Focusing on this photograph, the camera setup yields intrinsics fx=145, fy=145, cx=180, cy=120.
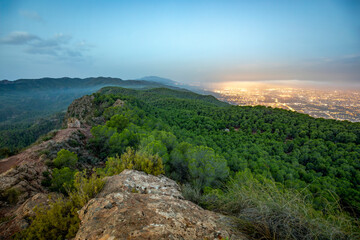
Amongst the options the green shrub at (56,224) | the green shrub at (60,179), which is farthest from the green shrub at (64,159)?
the green shrub at (56,224)

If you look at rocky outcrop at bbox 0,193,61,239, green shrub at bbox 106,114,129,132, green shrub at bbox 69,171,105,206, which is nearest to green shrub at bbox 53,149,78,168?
rocky outcrop at bbox 0,193,61,239

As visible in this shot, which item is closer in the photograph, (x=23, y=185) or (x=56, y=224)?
(x=56, y=224)

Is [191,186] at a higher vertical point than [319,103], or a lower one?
lower

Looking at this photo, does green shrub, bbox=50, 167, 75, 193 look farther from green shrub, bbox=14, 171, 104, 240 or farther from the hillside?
green shrub, bbox=14, 171, 104, 240

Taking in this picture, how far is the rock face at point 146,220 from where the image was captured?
241 cm

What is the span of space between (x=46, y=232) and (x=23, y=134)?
347ft

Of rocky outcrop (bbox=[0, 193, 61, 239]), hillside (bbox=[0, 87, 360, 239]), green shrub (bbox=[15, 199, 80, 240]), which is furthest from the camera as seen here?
rocky outcrop (bbox=[0, 193, 61, 239])

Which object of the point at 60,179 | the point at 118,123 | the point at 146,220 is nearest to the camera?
the point at 146,220

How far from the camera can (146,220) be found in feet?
8.78

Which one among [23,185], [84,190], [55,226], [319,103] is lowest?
[319,103]

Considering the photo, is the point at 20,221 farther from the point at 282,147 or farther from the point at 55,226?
the point at 282,147

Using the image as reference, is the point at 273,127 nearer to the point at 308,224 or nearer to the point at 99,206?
the point at 308,224

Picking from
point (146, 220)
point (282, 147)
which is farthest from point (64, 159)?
point (282, 147)

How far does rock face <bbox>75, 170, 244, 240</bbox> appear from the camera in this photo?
7.92 feet
